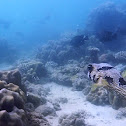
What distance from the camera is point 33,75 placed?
40.8 ft

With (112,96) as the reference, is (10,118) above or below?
below

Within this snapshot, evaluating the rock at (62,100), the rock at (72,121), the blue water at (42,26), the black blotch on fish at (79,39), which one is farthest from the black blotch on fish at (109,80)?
the blue water at (42,26)

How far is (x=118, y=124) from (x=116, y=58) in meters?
7.53

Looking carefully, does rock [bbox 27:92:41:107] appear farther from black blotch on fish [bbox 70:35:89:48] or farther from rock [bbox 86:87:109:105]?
black blotch on fish [bbox 70:35:89:48]

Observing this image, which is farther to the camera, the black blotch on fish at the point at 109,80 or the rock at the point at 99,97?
the rock at the point at 99,97

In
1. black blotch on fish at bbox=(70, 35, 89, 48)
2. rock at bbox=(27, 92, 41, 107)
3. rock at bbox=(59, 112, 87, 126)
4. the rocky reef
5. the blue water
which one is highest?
the blue water

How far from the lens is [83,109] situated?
809 cm

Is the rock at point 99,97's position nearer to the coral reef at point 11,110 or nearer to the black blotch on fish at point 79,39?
the coral reef at point 11,110

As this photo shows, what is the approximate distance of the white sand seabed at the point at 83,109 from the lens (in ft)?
22.4

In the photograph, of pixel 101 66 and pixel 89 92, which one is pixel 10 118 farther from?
pixel 89 92

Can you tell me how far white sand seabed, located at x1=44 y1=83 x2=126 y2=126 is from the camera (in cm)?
682

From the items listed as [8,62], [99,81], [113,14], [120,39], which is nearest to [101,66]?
[99,81]

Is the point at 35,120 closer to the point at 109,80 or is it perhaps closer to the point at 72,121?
the point at 72,121

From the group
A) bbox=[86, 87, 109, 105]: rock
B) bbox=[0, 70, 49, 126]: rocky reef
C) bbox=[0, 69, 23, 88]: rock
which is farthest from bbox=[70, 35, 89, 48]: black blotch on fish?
bbox=[0, 70, 49, 126]: rocky reef
